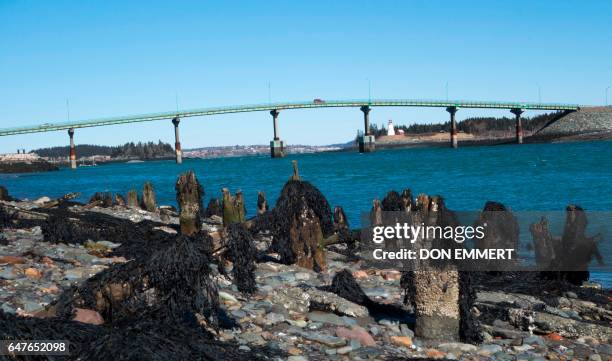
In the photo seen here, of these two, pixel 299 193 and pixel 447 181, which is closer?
pixel 299 193

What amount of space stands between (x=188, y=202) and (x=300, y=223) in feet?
10.9

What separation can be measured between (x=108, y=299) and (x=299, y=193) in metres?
5.71

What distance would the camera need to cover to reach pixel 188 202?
14.3 meters

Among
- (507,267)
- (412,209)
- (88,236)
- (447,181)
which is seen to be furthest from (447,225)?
(447,181)

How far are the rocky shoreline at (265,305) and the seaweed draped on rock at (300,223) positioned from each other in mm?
43

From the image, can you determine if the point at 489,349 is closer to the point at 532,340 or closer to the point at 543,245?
the point at 532,340

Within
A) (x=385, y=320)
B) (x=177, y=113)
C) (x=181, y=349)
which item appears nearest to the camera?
(x=181, y=349)

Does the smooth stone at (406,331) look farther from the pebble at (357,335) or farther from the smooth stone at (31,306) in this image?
the smooth stone at (31,306)

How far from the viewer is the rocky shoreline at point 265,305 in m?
6.14

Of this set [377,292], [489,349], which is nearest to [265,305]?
[377,292]

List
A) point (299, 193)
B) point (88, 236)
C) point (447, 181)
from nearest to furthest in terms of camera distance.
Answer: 1. point (299, 193)
2. point (88, 236)
3. point (447, 181)

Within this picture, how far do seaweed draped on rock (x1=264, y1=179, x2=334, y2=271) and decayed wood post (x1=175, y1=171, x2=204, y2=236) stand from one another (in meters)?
2.69

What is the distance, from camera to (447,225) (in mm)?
7770

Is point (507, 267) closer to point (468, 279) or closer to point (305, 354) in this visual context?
point (468, 279)
